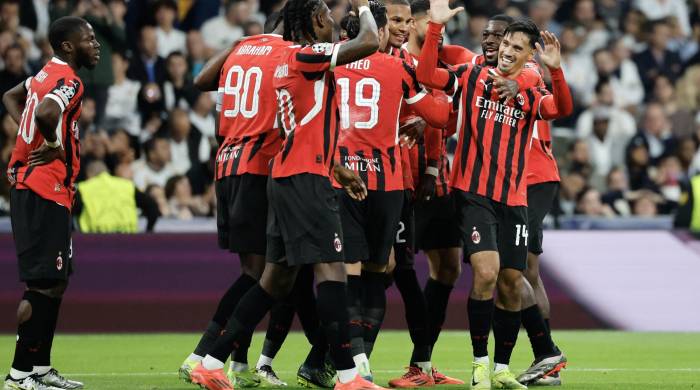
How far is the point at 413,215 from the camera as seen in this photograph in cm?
948

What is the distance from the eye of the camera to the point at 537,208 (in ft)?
30.9

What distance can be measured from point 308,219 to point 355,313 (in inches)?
43.4

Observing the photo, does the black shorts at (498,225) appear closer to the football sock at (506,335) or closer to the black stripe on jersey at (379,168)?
the football sock at (506,335)

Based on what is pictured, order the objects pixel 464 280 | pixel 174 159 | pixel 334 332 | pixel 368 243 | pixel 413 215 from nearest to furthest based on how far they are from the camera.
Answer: pixel 334 332
pixel 368 243
pixel 413 215
pixel 464 280
pixel 174 159

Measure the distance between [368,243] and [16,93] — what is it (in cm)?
261

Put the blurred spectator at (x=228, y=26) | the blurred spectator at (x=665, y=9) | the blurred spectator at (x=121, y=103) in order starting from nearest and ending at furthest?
1. the blurred spectator at (x=121, y=103)
2. the blurred spectator at (x=228, y=26)
3. the blurred spectator at (x=665, y=9)

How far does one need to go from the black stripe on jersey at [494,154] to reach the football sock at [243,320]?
62.5 inches

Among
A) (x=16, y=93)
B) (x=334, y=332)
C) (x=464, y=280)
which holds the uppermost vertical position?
(x=16, y=93)

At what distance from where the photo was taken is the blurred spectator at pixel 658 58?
19391 mm

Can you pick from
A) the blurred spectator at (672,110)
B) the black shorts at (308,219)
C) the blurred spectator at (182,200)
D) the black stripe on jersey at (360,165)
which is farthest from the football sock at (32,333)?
the blurred spectator at (672,110)

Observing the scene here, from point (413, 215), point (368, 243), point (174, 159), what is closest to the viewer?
point (368, 243)

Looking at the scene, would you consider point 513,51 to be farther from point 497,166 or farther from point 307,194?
point 307,194

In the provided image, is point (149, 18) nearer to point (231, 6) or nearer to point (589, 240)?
point (231, 6)

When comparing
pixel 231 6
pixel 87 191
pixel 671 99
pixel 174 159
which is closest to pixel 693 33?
pixel 671 99
